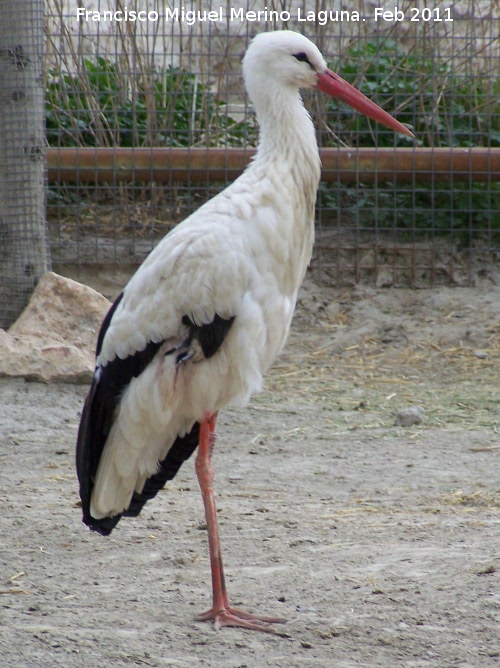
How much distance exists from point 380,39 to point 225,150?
189 cm

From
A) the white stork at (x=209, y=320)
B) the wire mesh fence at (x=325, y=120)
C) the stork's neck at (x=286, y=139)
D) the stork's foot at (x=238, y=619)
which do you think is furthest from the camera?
the wire mesh fence at (x=325, y=120)

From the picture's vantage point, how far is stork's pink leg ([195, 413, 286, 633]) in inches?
131

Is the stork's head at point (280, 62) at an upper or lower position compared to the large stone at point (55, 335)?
upper

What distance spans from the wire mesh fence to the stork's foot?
5.36 metres

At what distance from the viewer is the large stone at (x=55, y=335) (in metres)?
6.29

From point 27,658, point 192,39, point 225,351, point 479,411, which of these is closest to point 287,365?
point 479,411

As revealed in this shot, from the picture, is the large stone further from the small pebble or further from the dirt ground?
the small pebble

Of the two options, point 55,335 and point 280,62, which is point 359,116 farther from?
point 280,62

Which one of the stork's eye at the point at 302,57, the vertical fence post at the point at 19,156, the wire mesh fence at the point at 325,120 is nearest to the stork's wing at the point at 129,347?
the stork's eye at the point at 302,57

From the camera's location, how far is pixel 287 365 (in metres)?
7.28

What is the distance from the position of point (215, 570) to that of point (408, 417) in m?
2.64

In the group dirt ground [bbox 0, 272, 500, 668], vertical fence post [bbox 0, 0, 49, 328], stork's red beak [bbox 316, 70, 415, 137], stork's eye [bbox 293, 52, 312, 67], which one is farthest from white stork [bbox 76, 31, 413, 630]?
vertical fence post [bbox 0, 0, 49, 328]

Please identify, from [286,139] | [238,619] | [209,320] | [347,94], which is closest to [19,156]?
[347,94]

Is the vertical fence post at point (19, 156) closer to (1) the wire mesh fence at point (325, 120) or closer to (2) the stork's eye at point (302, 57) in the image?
(1) the wire mesh fence at point (325, 120)
